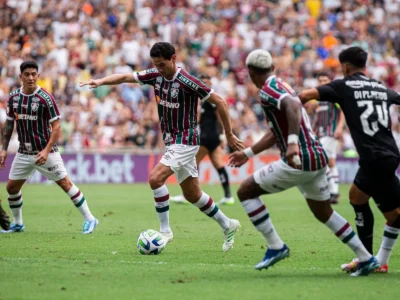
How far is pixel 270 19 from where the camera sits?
3375 centimetres

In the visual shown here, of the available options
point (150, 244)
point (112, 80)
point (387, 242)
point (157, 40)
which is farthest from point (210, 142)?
point (157, 40)

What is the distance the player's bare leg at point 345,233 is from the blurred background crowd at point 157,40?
1862 cm

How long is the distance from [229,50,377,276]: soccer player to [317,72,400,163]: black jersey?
0.44 metres

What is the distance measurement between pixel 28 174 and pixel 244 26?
20.6 m

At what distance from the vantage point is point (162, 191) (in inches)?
454

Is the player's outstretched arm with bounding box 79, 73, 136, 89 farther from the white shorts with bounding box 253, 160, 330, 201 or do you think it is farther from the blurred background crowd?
the blurred background crowd

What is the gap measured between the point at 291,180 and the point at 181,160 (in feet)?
8.89

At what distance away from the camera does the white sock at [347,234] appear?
905 centimetres

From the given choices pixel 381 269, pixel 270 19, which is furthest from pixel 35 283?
pixel 270 19

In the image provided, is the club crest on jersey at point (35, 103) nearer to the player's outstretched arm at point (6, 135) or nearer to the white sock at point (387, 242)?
the player's outstretched arm at point (6, 135)

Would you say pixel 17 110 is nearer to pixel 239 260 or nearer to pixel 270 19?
pixel 239 260

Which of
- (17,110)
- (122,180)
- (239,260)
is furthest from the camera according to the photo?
(122,180)

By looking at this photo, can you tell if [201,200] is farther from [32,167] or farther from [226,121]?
[32,167]

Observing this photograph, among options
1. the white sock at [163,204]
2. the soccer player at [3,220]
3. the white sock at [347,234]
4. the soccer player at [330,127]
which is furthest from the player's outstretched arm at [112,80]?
the soccer player at [330,127]
